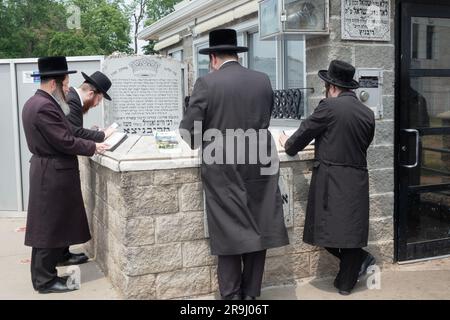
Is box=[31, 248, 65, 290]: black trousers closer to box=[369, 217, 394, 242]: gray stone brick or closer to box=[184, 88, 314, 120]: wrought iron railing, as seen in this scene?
box=[184, 88, 314, 120]: wrought iron railing

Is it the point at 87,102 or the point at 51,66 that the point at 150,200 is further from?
the point at 87,102

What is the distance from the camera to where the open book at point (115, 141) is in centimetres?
416

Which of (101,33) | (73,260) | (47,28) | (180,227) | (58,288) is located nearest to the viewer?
(180,227)

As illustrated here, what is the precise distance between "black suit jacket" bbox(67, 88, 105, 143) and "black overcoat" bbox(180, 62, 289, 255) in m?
1.21

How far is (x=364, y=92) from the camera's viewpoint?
4.49m

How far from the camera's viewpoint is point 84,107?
4836mm

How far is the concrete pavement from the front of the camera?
405 cm

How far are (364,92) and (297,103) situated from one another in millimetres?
1071

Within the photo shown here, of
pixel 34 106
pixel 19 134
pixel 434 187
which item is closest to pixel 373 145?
pixel 434 187

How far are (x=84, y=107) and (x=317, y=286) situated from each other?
2661mm

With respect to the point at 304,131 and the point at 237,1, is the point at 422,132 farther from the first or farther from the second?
the point at 237,1

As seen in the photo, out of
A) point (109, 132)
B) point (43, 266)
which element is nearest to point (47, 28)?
point (109, 132)

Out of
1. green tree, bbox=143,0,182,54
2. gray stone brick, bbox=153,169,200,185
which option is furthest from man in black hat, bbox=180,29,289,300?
green tree, bbox=143,0,182,54

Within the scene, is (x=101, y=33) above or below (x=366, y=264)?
above
